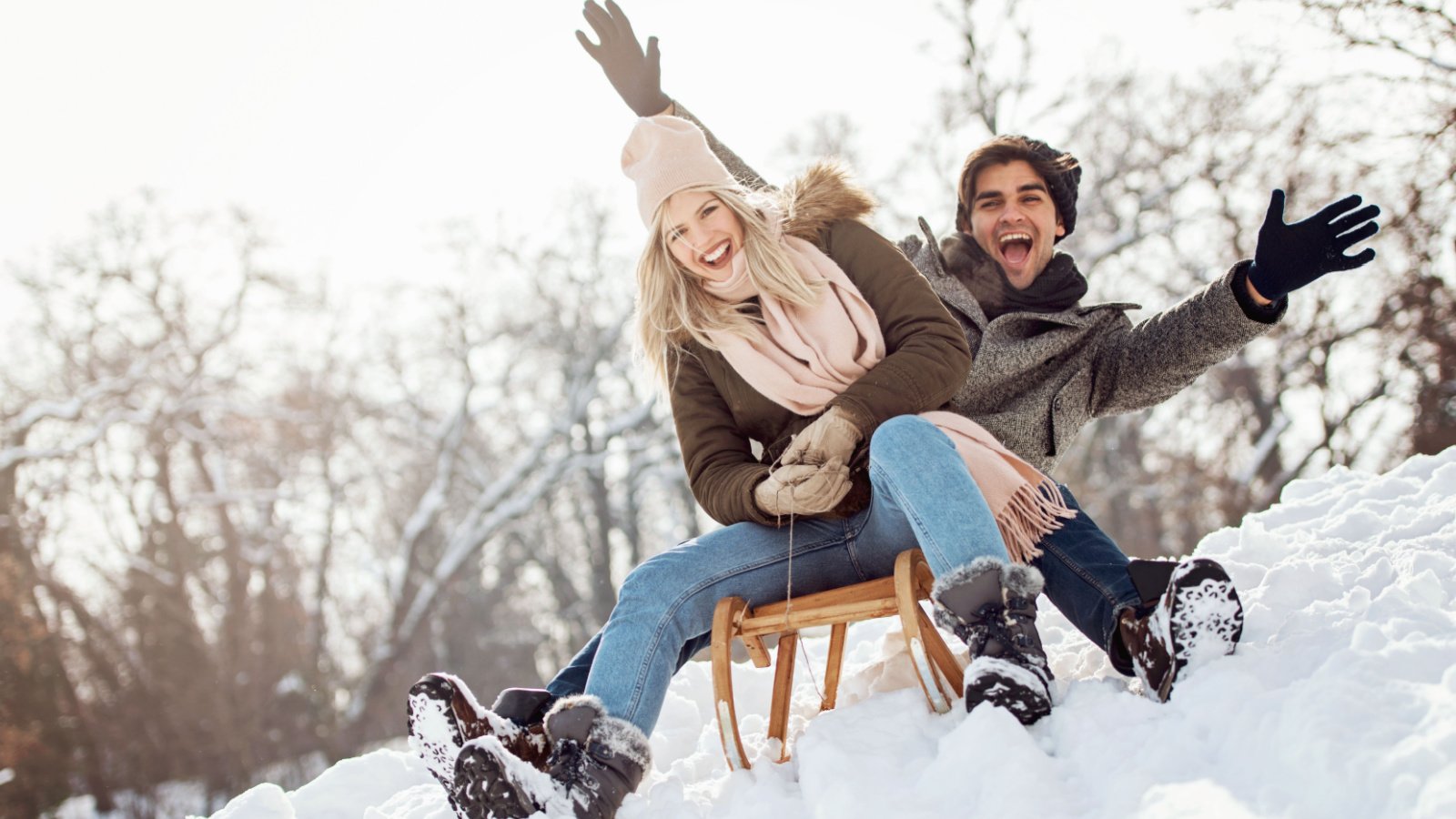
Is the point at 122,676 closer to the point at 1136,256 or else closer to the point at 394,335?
the point at 394,335

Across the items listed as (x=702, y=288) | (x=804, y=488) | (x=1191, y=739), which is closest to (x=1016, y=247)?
(x=702, y=288)

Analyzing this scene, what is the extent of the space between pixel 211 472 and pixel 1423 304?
1630 centimetres

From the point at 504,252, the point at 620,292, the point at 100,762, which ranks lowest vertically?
the point at 100,762

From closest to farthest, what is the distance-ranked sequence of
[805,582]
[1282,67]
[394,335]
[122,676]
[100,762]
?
[805,582], [1282,67], [100,762], [122,676], [394,335]

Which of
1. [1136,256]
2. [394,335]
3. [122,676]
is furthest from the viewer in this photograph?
[394,335]

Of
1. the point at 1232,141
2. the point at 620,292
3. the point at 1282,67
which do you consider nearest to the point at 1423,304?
the point at 1232,141

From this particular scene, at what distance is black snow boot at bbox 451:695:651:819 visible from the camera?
1.79m

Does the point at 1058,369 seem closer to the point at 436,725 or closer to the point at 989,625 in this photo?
the point at 989,625

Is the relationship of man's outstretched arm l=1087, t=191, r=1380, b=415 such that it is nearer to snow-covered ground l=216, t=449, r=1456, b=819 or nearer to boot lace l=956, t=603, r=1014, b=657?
snow-covered ground l=216, t=449, r=1456, b=819

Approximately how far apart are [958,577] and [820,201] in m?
1.19

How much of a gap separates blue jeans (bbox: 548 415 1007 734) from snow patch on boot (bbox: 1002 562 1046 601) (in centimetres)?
5

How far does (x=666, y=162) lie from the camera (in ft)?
8.25

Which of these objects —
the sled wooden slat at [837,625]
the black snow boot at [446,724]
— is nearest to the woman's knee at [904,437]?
the sled wooden slat at [837,625]

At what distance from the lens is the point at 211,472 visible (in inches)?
581
